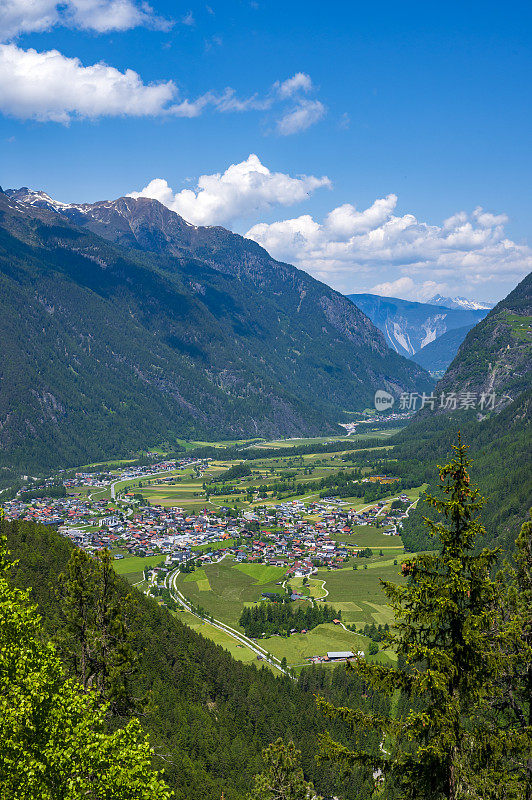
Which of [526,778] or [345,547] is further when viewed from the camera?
[345,547]

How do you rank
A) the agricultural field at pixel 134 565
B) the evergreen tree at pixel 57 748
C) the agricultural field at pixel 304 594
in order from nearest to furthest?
the evergreen tree at pixel 57 748 → the agricultural field at pixel 304 594 → the agricultural field at pixel 134 565

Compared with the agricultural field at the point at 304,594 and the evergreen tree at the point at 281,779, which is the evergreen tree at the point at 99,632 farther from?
the agricultural field at the point at 304,594

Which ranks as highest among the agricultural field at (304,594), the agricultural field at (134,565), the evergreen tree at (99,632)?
the evergreen tree at (99,632)

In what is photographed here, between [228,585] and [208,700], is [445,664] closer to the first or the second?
[208,700]

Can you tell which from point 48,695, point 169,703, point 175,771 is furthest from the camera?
point 169,703

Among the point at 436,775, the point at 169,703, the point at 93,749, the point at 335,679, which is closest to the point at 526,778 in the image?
the point at 436,775

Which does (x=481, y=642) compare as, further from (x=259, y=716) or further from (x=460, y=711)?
(x=259, y=716)

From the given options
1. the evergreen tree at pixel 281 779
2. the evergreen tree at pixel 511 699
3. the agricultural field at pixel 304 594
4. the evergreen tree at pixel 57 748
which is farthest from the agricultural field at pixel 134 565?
the evergreen tree at pixel 511 699
